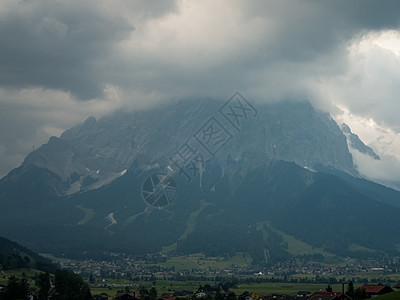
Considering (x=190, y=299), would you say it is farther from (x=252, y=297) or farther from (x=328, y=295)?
(x=328, y=295)

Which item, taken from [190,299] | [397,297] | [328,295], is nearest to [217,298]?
[190,299]

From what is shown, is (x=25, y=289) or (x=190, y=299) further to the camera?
(x=190, y=299)

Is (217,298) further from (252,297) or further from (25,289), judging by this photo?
(25,289)

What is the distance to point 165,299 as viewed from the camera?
167 meters

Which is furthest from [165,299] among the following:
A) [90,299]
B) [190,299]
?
[90,299]

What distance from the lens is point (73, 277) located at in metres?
172

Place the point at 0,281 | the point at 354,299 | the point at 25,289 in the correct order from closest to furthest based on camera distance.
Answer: the point at 354,299 → the point at 25,289 → the point at 0,281

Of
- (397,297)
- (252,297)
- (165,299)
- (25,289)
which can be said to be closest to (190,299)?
(165,299)

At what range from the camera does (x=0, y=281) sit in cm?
19438

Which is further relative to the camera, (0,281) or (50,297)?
(0,281)

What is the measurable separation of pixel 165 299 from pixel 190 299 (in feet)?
23.7

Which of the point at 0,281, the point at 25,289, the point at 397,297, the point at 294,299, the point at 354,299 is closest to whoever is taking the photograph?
the point at 397,297

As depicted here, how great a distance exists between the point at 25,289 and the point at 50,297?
58.1ft

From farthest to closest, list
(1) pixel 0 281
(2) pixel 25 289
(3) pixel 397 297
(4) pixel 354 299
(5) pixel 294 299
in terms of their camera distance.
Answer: (1) pixel 0 281
(5) pixel 294 299
(2) pixel 25 289
(4) pixel 354 299
(3) pixel 397 297
